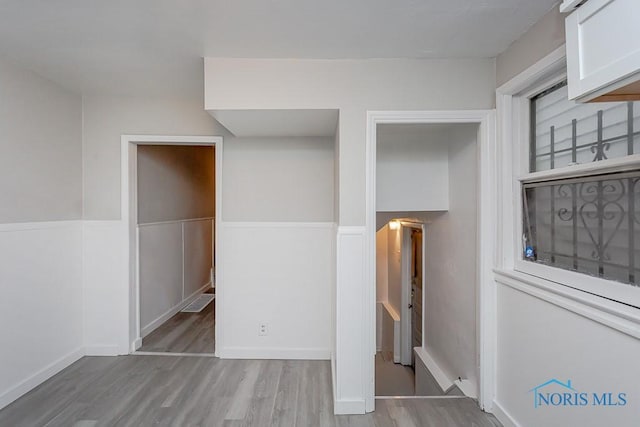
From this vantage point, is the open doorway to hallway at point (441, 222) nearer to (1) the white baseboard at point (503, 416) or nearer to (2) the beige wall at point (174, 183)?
(1) the white baseboard at point (503, 416)

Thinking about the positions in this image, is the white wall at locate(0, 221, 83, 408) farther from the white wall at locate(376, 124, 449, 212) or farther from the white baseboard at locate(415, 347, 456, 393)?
the white baseboard at locate(415, 347, 456, 393)

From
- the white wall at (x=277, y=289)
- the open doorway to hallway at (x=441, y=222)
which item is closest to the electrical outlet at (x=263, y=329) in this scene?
the white wall at (x=277, y=289)

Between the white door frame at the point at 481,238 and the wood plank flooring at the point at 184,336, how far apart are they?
184 cm

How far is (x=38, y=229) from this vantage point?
2533 millimetres

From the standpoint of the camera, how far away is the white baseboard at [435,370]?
2787mm

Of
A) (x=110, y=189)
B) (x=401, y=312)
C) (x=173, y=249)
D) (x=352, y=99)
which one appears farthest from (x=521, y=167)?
(x=173, y=249)

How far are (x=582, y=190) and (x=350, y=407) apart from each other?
1.88 metres

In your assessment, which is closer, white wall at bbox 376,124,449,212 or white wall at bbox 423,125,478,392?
white wall at bbox 423,125,478,392

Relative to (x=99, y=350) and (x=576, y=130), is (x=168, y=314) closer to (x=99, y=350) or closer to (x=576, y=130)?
(x=99, y=350)

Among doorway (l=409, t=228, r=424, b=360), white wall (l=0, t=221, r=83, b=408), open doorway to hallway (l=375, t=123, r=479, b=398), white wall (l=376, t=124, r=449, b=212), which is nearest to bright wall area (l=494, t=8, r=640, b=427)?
open doorway to hallway (l=375, t=123, r=479, b=398)

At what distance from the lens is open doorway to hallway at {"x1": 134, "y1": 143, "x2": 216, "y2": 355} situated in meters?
3.49

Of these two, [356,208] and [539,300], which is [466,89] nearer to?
[356,208]

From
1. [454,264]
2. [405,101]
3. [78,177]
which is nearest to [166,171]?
[78,177]

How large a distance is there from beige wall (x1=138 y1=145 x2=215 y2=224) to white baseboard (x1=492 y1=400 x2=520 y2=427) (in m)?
3.56
